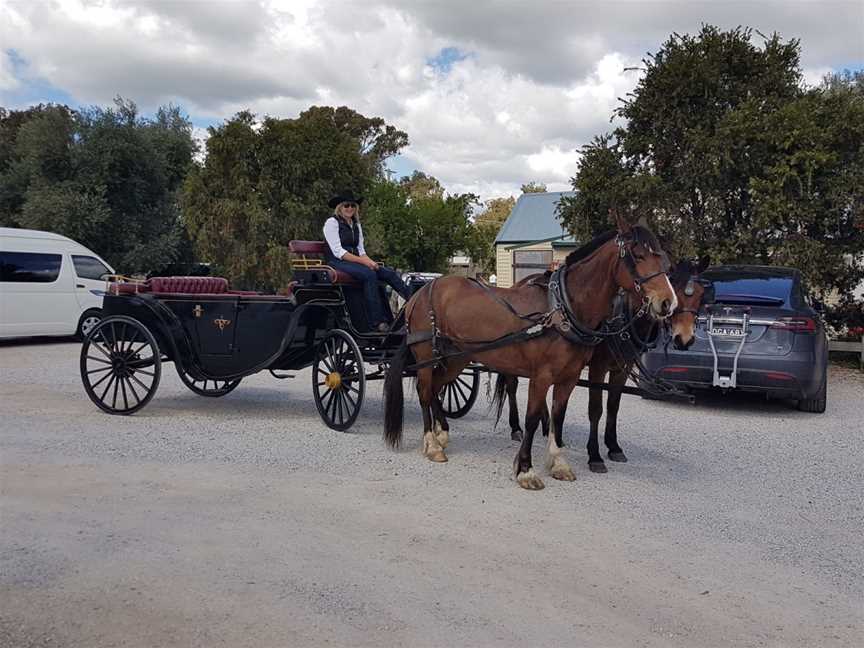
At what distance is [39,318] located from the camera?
15125mm

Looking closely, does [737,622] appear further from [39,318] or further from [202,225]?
[202,225]

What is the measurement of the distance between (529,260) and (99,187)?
51.2ft

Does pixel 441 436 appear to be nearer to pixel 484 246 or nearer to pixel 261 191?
pixel 261 191

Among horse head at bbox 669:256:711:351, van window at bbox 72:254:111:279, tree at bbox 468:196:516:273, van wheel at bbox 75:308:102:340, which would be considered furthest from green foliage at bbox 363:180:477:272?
horse head at bbox 669:256:711:351

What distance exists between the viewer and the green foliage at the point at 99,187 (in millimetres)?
24859

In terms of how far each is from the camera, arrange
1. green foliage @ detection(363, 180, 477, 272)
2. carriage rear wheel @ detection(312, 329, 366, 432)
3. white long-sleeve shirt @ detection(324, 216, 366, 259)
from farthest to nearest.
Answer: green foliage @ detection(363, 180, 477, 272)
white long-sleeve shirt @ detection(324, 216, 366, 259)
carriage rear wheel @ detection(312, 329, 366, 432)

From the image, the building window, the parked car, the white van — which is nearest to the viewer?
the parked car

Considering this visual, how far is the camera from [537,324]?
6074 mm

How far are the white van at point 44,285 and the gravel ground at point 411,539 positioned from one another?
7.87 m

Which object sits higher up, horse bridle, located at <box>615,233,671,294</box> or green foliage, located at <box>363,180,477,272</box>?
green foliage, located at <box>363,180,477,272</box>

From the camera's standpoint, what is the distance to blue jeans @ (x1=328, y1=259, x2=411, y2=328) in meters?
7.86

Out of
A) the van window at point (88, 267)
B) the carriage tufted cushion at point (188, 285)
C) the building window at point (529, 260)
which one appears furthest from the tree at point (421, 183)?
the carriage tufted cushion at point (188, 285)

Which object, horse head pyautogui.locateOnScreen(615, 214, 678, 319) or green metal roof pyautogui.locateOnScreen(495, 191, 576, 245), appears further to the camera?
green metal roof pyautogui.locateOnScreen(495, 191, 576, 245)

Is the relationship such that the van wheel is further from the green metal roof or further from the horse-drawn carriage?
the green metal roof
